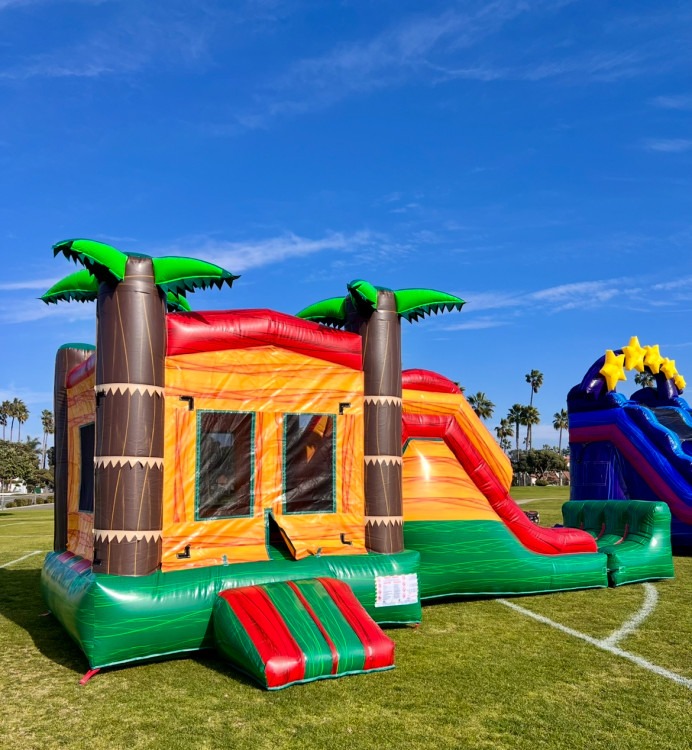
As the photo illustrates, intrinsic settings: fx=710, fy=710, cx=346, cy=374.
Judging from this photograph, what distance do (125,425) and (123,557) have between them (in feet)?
3.30

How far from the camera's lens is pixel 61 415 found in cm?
802

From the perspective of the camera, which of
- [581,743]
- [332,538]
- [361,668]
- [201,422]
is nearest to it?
[581,743]

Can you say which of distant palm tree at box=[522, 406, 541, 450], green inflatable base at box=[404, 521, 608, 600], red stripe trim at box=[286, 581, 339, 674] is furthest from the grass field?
distant palm tree at box=[522, 406, 541, 450]

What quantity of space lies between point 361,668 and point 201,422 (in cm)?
238

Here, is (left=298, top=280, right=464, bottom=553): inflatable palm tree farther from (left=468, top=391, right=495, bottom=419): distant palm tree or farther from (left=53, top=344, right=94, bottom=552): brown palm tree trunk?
(left=468, top=391, right=495, bottom=419): distant palm tree

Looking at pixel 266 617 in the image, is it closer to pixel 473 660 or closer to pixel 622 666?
pixel 473 660

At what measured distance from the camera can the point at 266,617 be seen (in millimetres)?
5203

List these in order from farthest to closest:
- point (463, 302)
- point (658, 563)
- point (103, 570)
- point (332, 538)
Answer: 1. point (658, 563)
2. point (463, 302)
3. point (332, 538)
4. point (103, 570)

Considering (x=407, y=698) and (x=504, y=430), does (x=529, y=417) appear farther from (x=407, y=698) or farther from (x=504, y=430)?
(x=407, y=698)

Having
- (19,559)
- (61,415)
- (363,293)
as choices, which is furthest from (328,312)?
(19,559)

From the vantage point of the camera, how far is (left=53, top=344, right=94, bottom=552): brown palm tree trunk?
7797 millimetres

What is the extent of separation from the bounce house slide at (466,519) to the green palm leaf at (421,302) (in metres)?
0.97

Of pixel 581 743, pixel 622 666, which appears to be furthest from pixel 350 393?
pixel 581 743

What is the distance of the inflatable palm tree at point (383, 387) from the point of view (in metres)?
6.77
